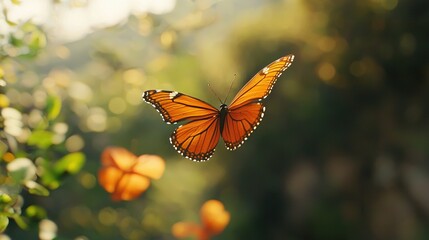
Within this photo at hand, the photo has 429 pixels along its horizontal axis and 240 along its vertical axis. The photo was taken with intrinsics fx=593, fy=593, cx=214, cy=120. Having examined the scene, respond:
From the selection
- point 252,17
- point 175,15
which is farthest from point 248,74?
point 175,15

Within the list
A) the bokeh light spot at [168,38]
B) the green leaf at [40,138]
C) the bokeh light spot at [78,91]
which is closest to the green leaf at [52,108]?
the green leaf at [40,138]

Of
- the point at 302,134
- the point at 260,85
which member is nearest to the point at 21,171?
the point at 260,85

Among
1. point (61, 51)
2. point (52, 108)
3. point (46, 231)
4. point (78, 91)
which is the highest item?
point (61, 51)

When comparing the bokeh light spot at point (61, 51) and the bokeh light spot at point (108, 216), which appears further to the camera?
the bokeh light spot at point (108, 216)

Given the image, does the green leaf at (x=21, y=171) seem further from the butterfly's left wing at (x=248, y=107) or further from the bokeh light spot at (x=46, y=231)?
the butterfly's left wing at (x=248, y=107)

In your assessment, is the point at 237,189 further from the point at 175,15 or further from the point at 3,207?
the point at 3,207

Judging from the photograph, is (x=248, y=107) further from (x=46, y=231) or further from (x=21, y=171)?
(x=46, y=231)
